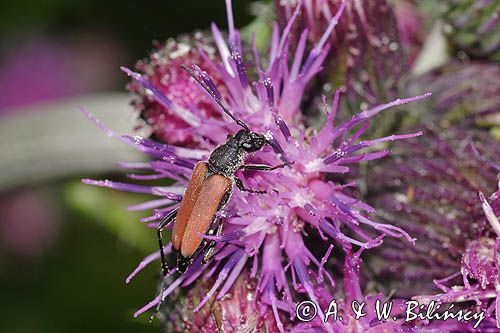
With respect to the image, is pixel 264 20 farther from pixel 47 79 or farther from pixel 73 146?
pixel 47 79

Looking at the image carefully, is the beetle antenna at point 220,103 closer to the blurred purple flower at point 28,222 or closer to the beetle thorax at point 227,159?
the beetle thorax at point 227,159

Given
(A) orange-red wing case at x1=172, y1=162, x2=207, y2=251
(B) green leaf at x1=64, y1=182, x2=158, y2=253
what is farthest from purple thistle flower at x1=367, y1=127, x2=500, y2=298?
(B) green leaf at x1=64, y1=182, x2=158, y2=253

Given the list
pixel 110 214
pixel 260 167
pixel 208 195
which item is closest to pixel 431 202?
pixel 260 167

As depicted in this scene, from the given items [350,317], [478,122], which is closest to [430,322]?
[350,317]

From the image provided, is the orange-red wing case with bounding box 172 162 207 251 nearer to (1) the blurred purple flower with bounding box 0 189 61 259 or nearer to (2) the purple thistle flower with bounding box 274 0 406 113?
(2) the purple thistle flower with bounding box 274 0 406 113

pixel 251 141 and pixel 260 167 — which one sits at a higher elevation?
pixel 251 141

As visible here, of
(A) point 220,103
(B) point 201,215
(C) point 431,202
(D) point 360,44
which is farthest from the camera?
(D) point 360,44

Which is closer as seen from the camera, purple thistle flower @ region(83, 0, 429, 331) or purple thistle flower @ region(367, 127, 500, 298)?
purple thistle flower @ region(83, 0, 429, 331)

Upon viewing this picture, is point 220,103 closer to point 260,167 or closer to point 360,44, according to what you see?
point 260,167
